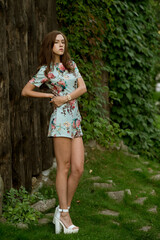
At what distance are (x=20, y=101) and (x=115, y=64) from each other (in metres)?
3.39

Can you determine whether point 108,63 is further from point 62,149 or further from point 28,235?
point 28,235

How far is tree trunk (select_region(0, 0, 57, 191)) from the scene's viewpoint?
12.6ft

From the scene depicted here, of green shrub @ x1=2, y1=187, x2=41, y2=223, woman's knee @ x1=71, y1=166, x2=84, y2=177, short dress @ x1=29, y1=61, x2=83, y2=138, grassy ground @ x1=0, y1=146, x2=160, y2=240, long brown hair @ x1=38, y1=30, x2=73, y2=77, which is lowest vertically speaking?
grassy ground @ x1=0, y1=146, x2=160, y2=240

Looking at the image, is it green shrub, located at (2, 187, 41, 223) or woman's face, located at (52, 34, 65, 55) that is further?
green shrub, located at (2, 187, 41, 223)

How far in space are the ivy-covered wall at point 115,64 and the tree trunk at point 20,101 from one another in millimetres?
1366

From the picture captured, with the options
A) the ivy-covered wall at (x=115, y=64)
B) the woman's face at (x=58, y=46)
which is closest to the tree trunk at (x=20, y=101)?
the woman's face at (x=58, y=46)

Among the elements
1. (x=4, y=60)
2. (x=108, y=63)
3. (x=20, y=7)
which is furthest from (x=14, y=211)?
(x=108, y=63)

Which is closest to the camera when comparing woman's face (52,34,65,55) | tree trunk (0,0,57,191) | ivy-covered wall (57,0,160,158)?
woman's face (52,34,65,55)

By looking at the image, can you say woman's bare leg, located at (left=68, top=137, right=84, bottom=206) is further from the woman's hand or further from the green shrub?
the green shrub

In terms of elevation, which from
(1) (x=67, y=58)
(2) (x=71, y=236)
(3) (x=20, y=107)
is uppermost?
(1) (x=67, y=58)

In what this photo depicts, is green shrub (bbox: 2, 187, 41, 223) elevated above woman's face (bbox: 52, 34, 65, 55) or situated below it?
below

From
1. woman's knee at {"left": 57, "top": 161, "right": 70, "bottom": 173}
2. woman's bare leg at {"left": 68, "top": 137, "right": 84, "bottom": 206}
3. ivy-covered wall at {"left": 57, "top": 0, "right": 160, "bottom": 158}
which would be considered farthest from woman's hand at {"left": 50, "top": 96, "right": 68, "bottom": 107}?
ivy-covered wall at {"left": 57, "top": 0, "right": 160, "bottom": 158}

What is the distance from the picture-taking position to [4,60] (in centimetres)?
380

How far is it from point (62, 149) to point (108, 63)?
4.12 metres
